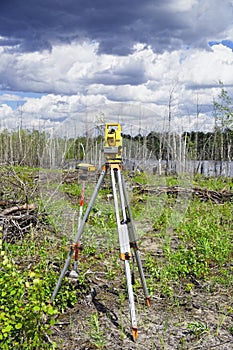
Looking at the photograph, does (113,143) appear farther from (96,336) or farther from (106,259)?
(106,259)

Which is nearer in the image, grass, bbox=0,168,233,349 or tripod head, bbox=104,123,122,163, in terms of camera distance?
grass, bbox=0,168,233,349

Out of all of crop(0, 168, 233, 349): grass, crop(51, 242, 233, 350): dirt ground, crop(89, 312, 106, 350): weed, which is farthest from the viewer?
crop(51, 242, 233, 350): dirt ground

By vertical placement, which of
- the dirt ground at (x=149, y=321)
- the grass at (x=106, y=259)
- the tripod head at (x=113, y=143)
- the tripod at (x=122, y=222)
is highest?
the tripod head at (x=113, y=143)

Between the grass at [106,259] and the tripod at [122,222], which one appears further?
the tripod at [122,222]

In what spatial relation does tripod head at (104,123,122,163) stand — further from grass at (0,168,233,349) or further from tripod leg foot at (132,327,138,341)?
tripod leg foot at (132,327,138,341)

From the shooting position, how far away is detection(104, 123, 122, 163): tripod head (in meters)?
Result: 3.22

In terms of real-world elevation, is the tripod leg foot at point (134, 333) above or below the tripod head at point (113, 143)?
below

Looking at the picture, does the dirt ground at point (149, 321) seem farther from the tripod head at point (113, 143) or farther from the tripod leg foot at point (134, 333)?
the tripod head at point (113, 143)

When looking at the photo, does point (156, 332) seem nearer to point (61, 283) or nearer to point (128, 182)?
point (61, 283)

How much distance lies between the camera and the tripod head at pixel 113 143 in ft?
10.6

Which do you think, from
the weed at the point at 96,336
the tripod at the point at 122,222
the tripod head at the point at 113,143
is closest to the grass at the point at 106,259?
the weed at the point at 96,336

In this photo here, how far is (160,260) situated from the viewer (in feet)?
16.8

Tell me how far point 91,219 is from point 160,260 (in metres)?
1.73

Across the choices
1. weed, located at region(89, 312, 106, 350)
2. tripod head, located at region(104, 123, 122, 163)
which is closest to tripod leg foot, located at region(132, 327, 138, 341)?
weed, located at region(89, 312, 106, 350)
